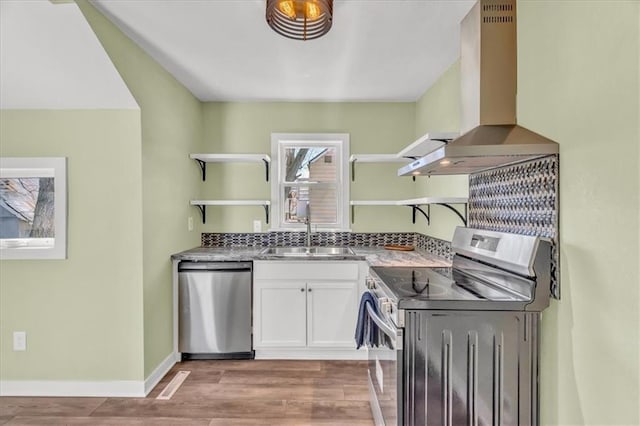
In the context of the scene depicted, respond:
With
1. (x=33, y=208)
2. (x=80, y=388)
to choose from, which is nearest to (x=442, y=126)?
(x=33, y=208)

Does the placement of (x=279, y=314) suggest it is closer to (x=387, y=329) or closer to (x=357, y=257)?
(x=357, y=257)

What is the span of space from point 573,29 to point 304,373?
8.57 ft

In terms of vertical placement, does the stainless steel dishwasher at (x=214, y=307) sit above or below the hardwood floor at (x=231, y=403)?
above

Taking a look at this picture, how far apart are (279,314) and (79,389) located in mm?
1465

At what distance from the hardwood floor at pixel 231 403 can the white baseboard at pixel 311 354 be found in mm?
166

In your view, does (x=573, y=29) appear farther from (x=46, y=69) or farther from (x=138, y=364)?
(x=138, y=364)

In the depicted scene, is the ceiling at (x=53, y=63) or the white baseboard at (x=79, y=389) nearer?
the ceiling at (x=53, y=63)

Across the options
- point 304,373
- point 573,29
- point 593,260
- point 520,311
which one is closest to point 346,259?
point 304,373

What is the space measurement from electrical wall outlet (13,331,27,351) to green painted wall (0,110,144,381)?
1.7 inches

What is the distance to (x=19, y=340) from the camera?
226 cm

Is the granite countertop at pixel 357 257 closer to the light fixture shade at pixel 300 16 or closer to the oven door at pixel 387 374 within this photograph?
the oven door at pixel 387 374

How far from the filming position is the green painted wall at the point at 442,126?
233cm

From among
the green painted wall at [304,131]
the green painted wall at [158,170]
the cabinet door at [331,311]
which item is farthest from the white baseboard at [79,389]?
the green painted wall at [304,131]

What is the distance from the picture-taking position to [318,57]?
2342 mm
